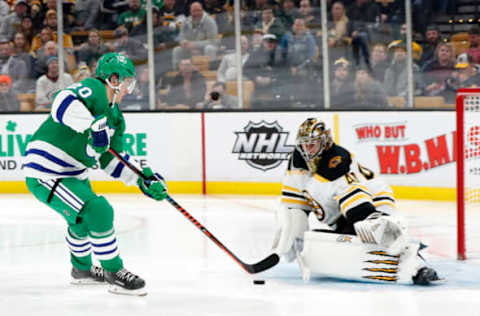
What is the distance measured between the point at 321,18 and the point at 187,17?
4.33 ft

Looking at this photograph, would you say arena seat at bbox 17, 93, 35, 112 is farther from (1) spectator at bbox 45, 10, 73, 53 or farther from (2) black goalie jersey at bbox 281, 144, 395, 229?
(2) black goalie jersey at bbox 281, 144, 395, 229

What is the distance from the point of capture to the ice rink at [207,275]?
4125mm

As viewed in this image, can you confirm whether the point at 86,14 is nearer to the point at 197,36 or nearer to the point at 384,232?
the point at 197,36

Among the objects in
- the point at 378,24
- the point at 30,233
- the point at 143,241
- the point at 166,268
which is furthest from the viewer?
the point at 378,24

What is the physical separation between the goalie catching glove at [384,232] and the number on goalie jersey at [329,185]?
2.8 inches

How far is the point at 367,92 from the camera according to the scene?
833 cm

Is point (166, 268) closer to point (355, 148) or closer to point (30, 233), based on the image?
point (30, 233)

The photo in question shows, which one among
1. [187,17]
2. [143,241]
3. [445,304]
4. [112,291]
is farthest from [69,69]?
[445,304]

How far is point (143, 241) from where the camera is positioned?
5980 mm

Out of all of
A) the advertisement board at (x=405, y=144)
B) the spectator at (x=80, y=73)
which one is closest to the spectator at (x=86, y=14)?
the spectator at (x=80, y=73)

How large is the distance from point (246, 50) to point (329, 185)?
14.1 feet

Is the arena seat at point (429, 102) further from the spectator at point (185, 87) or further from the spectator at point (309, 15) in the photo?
the spectator at point (185, 87)

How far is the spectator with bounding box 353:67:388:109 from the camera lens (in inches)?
326

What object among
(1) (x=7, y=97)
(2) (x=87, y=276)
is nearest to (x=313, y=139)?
(2) (x=87, y=276)
